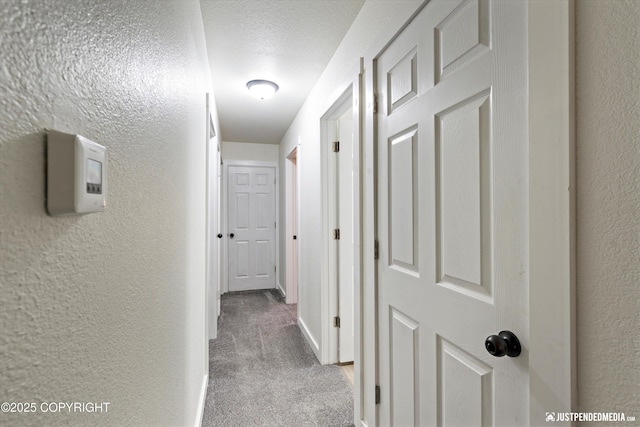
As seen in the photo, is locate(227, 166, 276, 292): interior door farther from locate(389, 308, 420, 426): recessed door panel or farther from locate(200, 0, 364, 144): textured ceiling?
locate(389, 308, 420, 426): recessed door panel

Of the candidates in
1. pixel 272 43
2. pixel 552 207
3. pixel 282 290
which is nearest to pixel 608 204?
pixel 552 207

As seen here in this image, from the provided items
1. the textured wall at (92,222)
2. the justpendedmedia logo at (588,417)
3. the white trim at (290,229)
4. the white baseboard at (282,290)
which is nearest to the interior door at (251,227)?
the white baseboard at (282,290)

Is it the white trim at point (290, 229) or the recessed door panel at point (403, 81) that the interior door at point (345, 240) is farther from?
the white trim at point (290, 229)

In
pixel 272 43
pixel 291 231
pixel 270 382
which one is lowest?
pixel 270 382

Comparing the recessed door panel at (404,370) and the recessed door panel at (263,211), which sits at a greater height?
the recessed door panel at (263,211)

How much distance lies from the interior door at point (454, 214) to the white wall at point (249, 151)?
3718 millimetres

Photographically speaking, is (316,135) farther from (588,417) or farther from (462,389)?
(588,417)

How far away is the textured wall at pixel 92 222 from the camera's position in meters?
0.32

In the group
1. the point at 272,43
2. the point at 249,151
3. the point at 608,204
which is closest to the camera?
the point at 608,204

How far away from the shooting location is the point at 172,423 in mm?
1065

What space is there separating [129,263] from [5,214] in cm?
39

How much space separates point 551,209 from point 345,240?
1.95m

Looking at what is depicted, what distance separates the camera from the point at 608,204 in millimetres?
598

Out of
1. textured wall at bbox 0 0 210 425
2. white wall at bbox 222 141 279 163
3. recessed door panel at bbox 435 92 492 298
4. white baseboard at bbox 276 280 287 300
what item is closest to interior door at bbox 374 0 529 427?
recessed door panel at bbox 435 92 492 298
